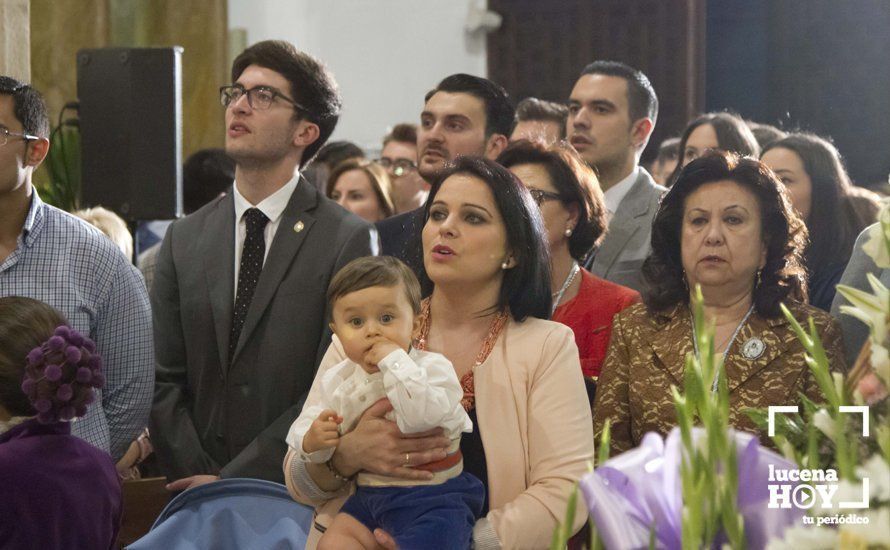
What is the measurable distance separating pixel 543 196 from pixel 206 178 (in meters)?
2.73

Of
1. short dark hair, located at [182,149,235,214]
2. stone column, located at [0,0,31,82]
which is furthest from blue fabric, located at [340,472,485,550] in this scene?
short dark hair, located at [182,149,235,214]

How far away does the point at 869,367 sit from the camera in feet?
3.87

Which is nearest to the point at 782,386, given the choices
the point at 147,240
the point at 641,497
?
the point at 641,497

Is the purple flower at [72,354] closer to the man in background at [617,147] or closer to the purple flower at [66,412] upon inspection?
the purple flower at [66,412]

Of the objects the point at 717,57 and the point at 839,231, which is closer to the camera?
the point at 839,231

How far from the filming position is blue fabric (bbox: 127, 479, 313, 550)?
8.71ft

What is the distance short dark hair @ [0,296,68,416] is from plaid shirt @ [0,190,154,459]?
428 mm

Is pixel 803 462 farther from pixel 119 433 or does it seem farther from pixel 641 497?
pixel 119 433

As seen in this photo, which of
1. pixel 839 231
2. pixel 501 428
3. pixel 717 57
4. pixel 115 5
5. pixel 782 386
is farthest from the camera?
pixel 717 57

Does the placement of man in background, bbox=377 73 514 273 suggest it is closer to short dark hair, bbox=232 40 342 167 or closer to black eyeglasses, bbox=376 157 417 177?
short dark hair, bbox=232 40 342 167

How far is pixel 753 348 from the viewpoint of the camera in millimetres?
2951

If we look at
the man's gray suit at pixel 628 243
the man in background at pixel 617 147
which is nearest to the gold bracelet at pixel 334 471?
the man's gray suit at pixel 628 243

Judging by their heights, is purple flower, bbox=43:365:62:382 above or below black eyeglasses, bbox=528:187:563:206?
below

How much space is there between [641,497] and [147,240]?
16.6 ft
